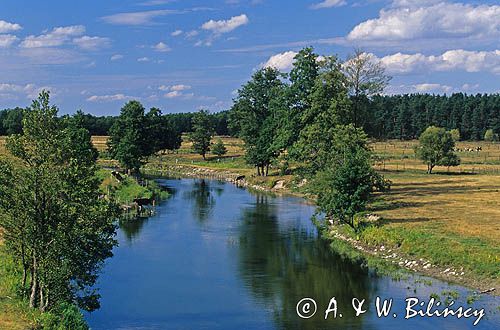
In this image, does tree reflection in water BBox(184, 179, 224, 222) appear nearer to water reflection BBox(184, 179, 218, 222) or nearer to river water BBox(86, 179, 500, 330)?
water reflection BBox(184, 179, 218, 222)

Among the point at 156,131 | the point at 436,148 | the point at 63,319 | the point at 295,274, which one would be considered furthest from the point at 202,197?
the point at 63,319

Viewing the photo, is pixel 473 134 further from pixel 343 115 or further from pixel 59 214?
pixel 59 214

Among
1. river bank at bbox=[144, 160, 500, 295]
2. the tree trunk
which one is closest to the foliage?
river bank at bbox=[144, 160, 500, 295]

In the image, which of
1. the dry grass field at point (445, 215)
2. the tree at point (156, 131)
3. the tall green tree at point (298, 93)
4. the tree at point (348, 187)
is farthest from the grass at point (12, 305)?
the tree at point (156, 131)

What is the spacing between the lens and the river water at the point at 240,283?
96.5ft

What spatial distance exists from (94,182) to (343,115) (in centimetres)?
4349

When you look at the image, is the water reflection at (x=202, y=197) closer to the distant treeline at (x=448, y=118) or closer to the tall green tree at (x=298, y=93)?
the tall green tree at (x=298, y=93)

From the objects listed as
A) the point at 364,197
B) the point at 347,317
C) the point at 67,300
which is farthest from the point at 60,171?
the point at 364,197

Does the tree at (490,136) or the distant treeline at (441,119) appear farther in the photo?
the distant treeline at (441,119)

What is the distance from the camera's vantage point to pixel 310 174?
215ft

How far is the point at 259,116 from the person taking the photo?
331 ft

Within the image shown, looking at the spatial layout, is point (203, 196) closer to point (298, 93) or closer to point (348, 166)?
point (298, 93)

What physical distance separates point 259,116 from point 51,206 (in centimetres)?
7685

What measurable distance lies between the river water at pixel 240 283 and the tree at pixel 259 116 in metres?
34.1
